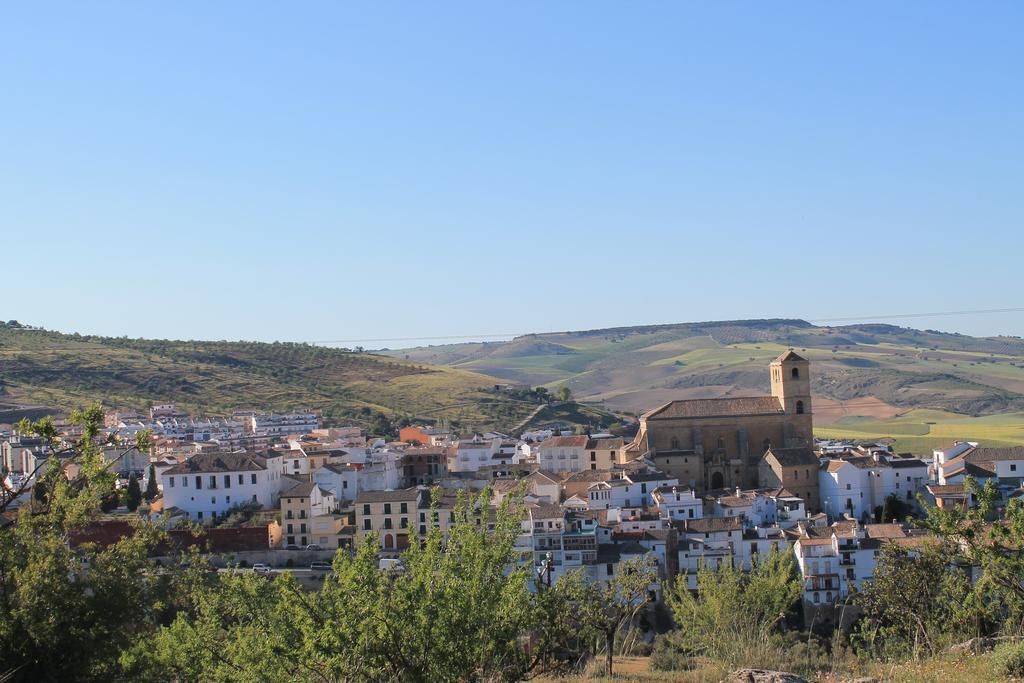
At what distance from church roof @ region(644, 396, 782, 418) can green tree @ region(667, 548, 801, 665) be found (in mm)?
19870

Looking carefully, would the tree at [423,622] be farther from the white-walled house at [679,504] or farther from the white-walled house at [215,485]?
the white-walled house at [215,485]

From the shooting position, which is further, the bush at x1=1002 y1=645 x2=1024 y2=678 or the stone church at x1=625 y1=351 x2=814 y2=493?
the stone church at x1=625 y1=351 x2=814 y2=493

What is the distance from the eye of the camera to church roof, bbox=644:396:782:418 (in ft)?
202

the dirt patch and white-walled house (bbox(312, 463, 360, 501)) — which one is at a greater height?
the dirt patch

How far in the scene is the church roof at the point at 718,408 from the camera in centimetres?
6144

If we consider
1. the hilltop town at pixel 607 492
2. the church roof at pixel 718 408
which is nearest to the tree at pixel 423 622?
the hilltop town at pixel 607 492

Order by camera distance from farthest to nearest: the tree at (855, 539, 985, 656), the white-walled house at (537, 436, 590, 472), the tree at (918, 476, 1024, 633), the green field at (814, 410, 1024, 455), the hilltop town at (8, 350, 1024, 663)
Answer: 1. the green field at (814, 410, 1024, 455)
2. the white-walled house at (537, 436, 590, 472)
3. the hilltop town at (8, 350, 1024, 663)
4. the tree at (855, 539, 985, 656)
5. the tree at (918, 476, 1024, 633)

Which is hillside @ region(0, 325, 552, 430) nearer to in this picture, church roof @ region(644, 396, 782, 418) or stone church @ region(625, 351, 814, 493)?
church roof @ region(644, 396, 782, 418)

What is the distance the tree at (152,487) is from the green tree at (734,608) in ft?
82.9

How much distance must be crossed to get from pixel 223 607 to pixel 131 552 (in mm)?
10084

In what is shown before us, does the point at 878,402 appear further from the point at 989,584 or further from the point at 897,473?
the point at 989,584

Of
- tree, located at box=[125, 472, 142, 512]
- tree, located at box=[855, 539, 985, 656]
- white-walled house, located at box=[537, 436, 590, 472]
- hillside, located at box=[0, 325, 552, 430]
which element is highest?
hillside, located at box=[0, 325, 552, 430]

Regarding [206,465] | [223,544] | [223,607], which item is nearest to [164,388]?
[206,465]

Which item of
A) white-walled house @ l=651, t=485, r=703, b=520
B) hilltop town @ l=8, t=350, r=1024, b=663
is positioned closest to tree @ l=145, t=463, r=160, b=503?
hilltop town @ l=8, t=350, r=1024, b=663
